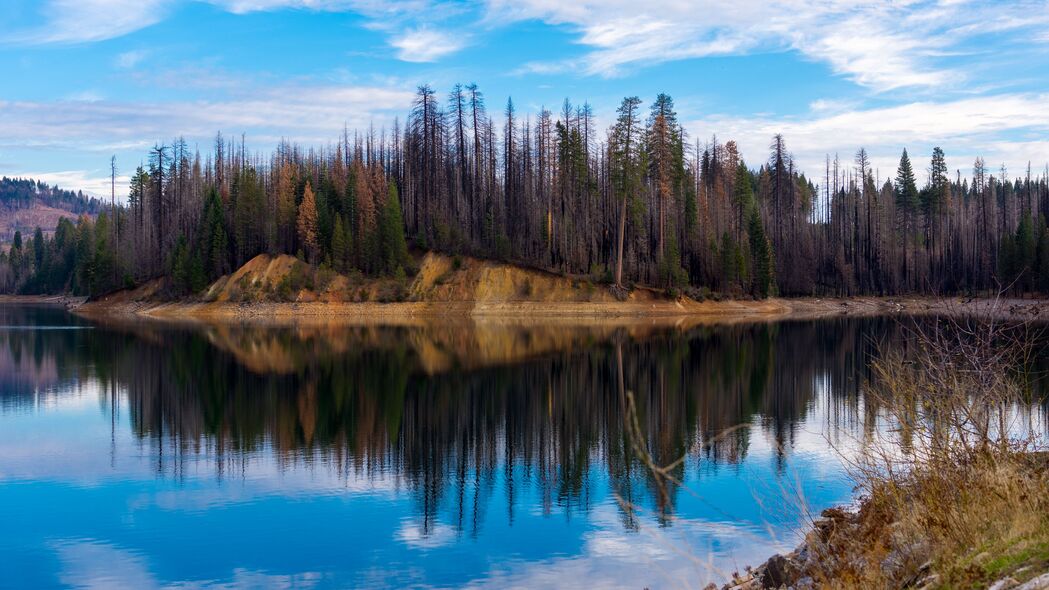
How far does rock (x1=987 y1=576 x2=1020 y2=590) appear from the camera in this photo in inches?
257

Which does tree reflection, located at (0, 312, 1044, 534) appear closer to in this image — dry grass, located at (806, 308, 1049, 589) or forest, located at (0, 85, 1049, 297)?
dry grass, located at (806, 308, 1049, 589)

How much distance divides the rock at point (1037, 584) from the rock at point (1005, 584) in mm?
153

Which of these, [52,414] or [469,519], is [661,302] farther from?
[469,519]

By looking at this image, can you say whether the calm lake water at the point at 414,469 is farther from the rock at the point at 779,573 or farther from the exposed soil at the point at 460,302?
the exposed soil at the point at 460,302

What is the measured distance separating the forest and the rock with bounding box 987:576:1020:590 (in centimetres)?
6873

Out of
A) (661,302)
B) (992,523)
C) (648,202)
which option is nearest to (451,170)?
(648,202)

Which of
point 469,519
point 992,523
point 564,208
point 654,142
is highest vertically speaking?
point 654,142

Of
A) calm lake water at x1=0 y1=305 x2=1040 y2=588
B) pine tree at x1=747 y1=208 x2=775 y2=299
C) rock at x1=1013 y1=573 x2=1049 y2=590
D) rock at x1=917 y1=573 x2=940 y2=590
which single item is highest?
pine tree at x1=747 y1=208 x2=775 y2=299

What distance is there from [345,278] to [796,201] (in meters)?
58.4

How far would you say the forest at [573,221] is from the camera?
8294cm

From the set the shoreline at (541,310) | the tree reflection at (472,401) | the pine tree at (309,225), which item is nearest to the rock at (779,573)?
the tree reflection at (472,401)

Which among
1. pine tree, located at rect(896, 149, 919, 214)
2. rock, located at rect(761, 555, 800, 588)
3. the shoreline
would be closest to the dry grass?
rock, located at rect(761, 555, 800, 588)

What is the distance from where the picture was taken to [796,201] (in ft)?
359

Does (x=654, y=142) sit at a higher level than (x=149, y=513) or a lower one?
higher
